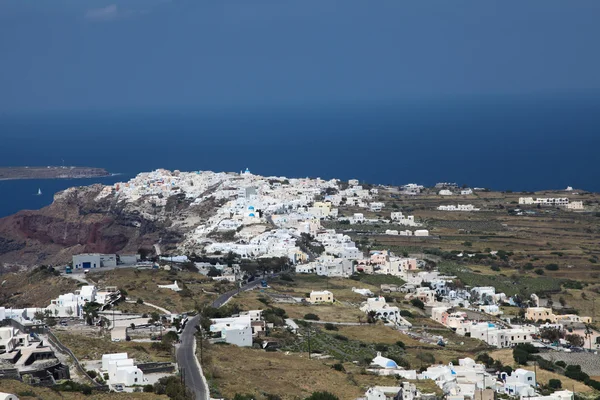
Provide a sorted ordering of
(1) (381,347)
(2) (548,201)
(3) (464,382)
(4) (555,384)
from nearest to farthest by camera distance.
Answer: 1. (3) (464,382)
2. (4) (555,384)
3. (1) (381,347)
4. (2) (548,201)

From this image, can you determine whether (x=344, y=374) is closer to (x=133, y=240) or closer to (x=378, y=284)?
(x=378, y=284)

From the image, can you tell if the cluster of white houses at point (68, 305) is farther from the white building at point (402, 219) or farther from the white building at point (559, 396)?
the white building at point (402, 219)

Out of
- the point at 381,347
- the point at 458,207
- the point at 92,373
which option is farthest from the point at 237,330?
the point at 458,207

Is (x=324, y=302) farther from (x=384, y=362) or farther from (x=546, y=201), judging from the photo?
(x=546, y=201)

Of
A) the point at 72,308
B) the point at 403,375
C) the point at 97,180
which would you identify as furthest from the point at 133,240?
the point at 97,180

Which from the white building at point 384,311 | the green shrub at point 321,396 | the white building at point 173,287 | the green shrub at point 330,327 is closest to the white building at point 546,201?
the white building at point 384,311

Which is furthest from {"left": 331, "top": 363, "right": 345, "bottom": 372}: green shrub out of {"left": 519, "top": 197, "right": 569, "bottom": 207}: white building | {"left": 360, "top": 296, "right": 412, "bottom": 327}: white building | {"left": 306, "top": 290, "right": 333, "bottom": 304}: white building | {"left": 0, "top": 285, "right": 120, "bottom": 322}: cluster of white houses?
{"left": 519, "top": 197, "right": 569, "bottom": 207}: white building
